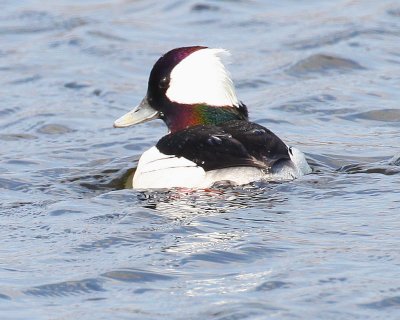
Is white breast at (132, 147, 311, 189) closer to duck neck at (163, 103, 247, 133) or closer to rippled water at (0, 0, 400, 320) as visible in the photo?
rippled water at (0, 0, 400, 320)

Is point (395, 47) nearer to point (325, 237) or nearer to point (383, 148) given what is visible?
point (383, 148)

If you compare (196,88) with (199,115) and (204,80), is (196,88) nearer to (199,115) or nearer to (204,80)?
(204,80)

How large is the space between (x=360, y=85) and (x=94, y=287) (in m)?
6.80

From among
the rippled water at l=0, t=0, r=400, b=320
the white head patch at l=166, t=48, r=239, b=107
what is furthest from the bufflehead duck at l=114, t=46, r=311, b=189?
the rippled water at l=0, t=0, r=400, b=320

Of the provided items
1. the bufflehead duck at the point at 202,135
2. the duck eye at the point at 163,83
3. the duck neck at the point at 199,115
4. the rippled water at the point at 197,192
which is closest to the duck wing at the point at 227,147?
the bufflehead duck at the point at 202,135

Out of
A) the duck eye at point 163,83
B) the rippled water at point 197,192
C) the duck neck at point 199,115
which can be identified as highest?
the duck eye at point 163,83

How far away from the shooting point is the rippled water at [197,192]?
6.15m

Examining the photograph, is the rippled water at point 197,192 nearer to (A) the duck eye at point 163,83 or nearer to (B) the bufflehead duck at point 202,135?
(B) the bufflehead duck at point 202,135

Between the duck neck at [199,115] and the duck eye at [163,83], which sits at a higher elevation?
the duck eye at [163,83]

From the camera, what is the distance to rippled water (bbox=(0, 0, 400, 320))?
6.15 m

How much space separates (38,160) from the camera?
10.0 metres

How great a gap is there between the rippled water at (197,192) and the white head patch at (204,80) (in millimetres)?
868

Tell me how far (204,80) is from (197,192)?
4.26ft

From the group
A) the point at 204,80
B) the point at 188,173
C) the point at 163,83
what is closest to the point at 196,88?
the point at 204,80
